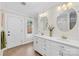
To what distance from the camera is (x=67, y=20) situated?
2717 mm

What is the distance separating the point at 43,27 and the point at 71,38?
1.62 metres

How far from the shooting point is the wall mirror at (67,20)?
2.50 meters

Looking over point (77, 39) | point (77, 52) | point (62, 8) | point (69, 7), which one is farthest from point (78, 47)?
point (62, 8)

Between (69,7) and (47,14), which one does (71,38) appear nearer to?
(69,7)

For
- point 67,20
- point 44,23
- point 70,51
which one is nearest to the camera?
point 70,51

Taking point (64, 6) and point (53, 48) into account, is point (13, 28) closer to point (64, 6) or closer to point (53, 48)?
point (53, 48)

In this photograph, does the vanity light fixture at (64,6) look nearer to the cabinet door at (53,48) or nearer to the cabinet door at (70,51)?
the cabinet door at (53,48)

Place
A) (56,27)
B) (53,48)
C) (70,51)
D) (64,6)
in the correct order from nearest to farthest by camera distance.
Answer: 1. (70,51)
2. (53,48)
3. (64,6)
4. (56,27)

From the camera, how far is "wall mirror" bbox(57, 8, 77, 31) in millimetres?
2504

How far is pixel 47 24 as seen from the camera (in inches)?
147

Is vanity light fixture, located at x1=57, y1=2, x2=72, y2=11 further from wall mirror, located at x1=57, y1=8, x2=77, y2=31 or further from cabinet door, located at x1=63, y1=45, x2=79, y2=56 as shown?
cabinet door, located at x1=63, y1=45, x2=79, y2=56

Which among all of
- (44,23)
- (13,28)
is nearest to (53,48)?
(44,23)

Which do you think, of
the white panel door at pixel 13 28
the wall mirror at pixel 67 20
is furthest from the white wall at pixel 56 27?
the white panel door at pixel 13 28

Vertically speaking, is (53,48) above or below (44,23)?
below
